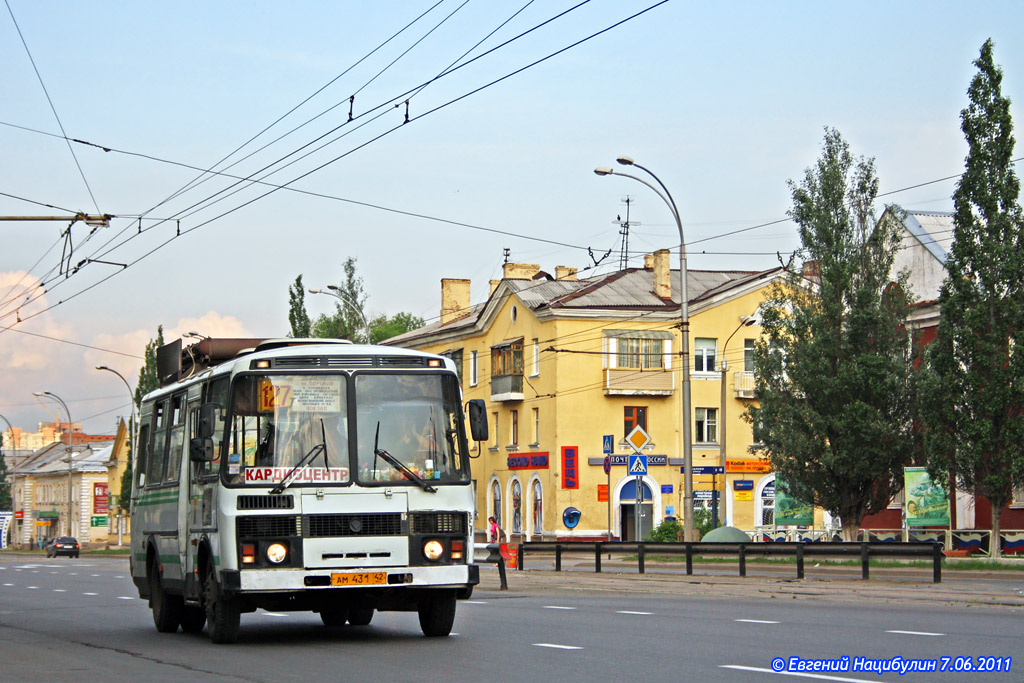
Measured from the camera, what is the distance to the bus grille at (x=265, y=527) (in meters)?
13.0

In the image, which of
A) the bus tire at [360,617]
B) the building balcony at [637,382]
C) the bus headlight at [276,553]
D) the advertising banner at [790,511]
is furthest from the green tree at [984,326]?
the building balcony at [637,382]

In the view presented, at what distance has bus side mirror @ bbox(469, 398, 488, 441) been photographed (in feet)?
43.1

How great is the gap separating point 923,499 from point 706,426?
29424mm

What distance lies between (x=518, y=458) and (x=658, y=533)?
1860 cm

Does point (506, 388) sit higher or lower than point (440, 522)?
higher

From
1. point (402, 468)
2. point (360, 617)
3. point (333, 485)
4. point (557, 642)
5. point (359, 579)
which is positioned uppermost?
point (402, 468)

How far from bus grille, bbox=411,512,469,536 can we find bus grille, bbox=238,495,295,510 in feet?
3.81

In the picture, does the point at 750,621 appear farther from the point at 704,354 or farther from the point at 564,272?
the point at 564,272

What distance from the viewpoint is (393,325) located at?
108188 mm

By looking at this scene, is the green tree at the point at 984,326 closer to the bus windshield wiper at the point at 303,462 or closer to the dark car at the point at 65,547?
the bus windshield wiper at the point at 303,462

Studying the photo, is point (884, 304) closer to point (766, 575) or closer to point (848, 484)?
point (848, 484)

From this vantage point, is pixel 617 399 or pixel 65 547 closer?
pixel 617 399

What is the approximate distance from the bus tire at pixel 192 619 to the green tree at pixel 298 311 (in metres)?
52.5

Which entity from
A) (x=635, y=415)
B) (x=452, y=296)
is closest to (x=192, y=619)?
(x=635, y=415)
